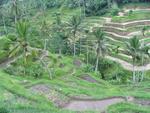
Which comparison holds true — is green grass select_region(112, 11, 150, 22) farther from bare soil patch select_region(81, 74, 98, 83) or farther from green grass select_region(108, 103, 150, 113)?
green grass select_region(108, 103, 150, 113)

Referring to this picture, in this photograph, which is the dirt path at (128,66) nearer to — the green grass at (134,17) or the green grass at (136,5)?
the green grass at (134,17)

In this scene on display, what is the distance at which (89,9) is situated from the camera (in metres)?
84.5

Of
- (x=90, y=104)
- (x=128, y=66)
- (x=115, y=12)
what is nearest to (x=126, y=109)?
(x=90, y=104)

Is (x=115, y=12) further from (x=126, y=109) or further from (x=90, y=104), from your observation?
(x=126, y=109)

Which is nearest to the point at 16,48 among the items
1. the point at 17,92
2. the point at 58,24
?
the point at 17,92

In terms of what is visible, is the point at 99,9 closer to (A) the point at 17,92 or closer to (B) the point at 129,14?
(B) the point at 129,14

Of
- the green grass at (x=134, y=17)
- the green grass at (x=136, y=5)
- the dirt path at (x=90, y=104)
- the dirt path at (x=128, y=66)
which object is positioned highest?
the dirt path at (x=90, y=104)

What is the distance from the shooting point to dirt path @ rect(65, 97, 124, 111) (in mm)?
26064

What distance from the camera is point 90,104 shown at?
26.9 meters

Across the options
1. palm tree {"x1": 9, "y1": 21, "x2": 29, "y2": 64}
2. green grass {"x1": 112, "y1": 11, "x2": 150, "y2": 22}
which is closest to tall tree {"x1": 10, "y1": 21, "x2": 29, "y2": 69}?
palm tree {"x1": 9, "y1": 21, "x2": 29, "y2": 64}

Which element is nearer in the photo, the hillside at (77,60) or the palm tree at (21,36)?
the hillside at (77,60)

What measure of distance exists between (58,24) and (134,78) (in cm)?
2183

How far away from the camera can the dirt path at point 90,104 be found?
2606 centimetres

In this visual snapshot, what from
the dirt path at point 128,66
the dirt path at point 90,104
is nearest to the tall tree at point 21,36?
the dirt path at point 90,104
